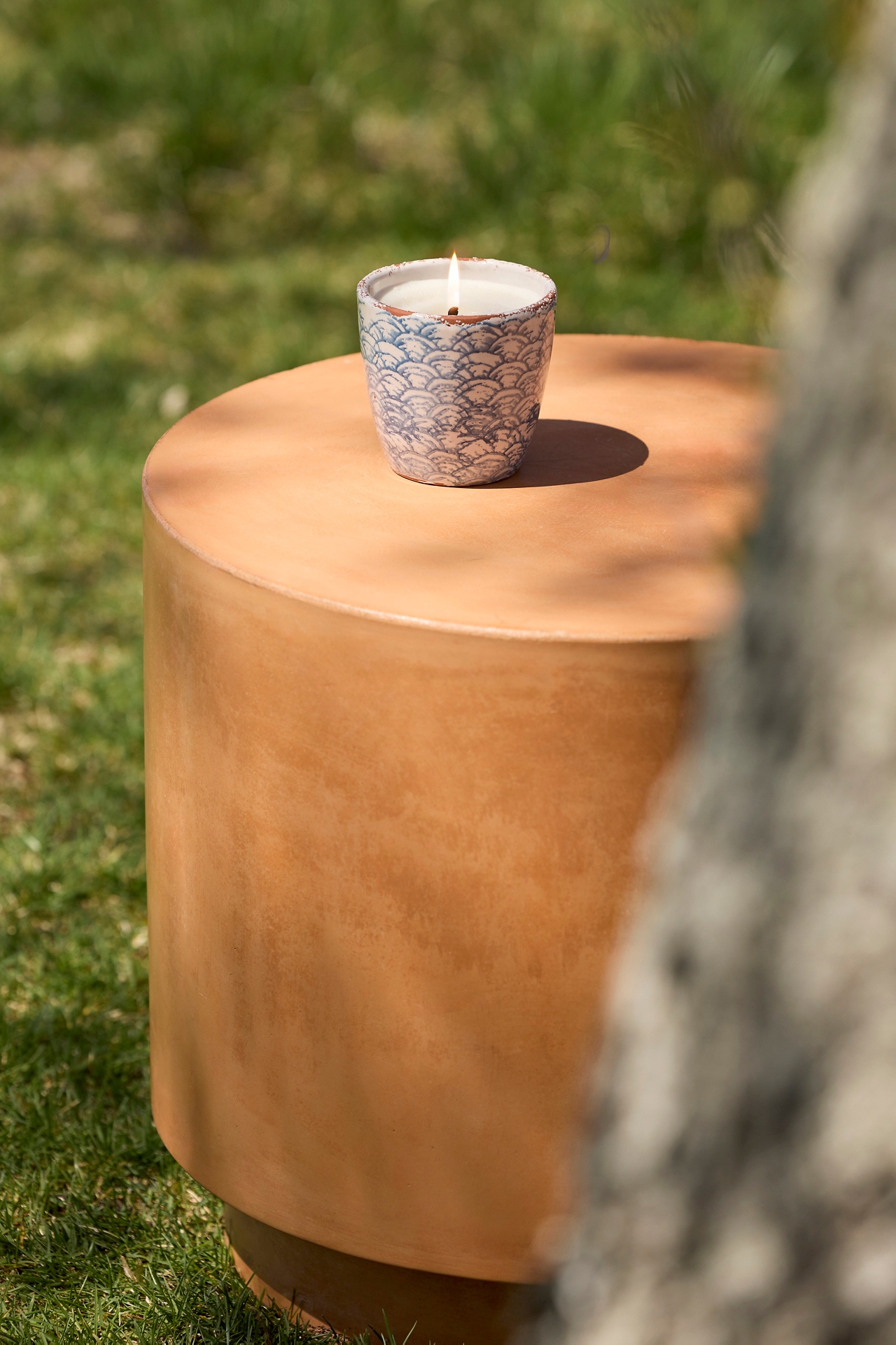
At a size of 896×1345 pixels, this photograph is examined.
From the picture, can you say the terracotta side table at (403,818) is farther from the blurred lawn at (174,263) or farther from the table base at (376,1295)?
the blurred lawn at (174,263)

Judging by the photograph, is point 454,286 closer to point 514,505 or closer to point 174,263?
point 514,505

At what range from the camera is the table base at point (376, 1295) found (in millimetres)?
1402

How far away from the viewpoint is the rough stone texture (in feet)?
1.83

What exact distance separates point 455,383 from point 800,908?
0.86 m

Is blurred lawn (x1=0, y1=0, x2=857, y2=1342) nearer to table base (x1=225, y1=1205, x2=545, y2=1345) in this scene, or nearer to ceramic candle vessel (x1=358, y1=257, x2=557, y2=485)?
table base (x1=225, y1=1205, x2=545, y2=1345)

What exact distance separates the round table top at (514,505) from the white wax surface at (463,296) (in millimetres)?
153

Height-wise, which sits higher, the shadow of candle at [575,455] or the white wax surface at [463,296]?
the white wax surface at [463,296]

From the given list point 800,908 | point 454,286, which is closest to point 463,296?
point 454,286

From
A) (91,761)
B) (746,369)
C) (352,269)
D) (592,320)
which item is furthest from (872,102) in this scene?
(352,269)

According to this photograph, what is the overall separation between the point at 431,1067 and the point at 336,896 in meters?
0.17

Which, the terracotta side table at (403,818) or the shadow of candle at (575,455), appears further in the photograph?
the shadow of candle at (575,455)

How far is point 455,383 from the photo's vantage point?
1.35 metres

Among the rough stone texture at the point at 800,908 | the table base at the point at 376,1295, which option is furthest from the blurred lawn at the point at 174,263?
the rough stone texture at the point at 800,908

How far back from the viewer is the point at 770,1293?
616 mm
